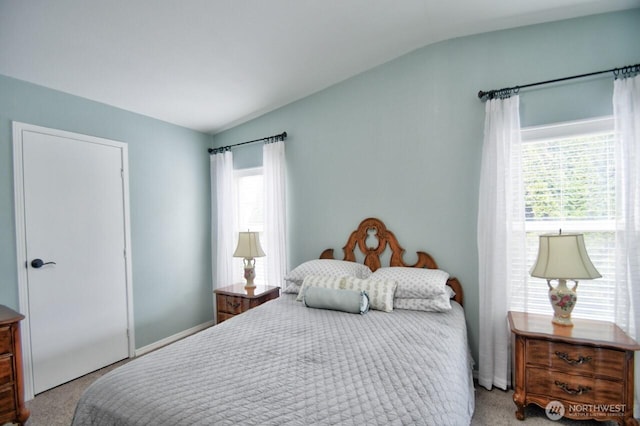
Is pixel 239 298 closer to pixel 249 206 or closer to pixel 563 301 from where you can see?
pixel 249 206

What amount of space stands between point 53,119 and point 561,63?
4.08m

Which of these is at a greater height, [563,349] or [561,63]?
[561,63]

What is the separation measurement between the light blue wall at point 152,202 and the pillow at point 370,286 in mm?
1804

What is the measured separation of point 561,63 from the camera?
87.1 inches

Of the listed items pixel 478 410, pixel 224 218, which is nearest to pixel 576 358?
pixel 478 410

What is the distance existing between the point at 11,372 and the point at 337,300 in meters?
2.20

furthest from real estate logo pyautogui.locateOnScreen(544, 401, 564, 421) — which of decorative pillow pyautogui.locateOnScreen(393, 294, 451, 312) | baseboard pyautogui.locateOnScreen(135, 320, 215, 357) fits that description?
baseboard pyautogui.locateOnScreen(135, 320, 215, 357)

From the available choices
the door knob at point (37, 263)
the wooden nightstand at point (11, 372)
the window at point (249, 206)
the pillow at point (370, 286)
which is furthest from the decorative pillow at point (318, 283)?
the door knob at point (37, 263)

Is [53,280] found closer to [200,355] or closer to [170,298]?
[170,298]

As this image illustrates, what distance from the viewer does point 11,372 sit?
1952mm

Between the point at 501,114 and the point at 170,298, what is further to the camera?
the point at 170,298

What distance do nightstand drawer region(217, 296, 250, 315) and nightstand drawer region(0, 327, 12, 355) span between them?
1543 millimetres

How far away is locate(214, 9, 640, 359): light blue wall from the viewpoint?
85.7 inches

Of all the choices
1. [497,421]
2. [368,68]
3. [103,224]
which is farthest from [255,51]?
[497,421]
